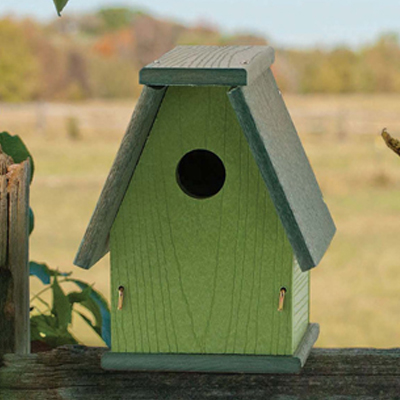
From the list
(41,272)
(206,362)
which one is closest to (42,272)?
(41,272)

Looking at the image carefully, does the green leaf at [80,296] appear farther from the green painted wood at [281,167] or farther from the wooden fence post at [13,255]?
the green painted wood at [281,167]

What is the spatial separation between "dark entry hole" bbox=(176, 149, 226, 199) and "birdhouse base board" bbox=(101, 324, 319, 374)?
0.30 m

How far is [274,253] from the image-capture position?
120 centimetres

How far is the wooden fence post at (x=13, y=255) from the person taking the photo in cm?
136

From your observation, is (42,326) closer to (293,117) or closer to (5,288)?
(5,288)

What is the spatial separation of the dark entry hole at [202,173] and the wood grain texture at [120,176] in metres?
0.17

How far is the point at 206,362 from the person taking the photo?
1225mm

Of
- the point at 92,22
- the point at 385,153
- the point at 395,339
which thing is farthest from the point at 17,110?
the point at 92,22

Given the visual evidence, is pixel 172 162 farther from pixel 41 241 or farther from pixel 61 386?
pixel 41 241

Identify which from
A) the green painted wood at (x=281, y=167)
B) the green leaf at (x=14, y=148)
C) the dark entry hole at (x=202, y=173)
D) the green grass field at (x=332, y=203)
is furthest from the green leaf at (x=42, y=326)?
the green grass field at (x=332, y=203)

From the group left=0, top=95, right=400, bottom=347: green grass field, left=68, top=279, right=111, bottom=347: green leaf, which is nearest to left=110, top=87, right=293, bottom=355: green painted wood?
left=68, top=279, right=111, bottom=347: green leaf

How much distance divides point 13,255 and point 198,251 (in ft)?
1.14

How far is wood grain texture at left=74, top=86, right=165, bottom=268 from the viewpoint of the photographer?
1.17 meters

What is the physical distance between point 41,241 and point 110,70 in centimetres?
2993
